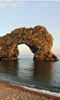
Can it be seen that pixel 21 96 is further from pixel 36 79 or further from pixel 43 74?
pixel 43 74

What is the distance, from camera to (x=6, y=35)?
123312 mm

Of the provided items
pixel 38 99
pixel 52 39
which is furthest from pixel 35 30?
pixel 38 99

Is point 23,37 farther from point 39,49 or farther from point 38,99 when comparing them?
point 38,99

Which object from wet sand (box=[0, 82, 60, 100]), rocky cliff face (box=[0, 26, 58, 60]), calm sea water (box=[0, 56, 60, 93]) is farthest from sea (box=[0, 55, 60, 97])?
rocky cliff face (box=[0, 26, 58, 60])

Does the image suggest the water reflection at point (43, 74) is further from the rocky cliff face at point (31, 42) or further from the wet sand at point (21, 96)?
the rocky cliff face at point (31, 42)

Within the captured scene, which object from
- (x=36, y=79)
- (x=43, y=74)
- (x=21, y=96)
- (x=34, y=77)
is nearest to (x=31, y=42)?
(x=43, y=74)

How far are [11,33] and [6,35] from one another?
538 centimetres

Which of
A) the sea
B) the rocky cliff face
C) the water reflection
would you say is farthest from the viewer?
the rocky cliff face

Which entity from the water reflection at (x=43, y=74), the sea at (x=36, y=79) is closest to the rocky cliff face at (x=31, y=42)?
the water reflection at (x=43, y=74)

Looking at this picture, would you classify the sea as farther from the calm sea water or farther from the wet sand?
the wet sand

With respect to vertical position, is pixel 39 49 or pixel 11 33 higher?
pixel 11 33

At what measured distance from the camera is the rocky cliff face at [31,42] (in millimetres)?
111406

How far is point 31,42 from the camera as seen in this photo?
11406 centimetres

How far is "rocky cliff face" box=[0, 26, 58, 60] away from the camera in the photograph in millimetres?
111406
